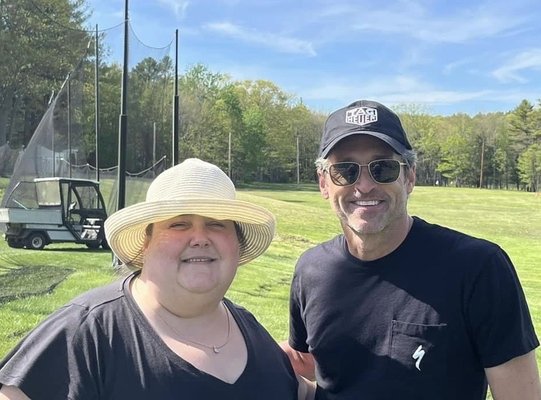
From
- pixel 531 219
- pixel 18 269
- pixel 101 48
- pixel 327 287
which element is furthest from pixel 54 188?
pixel 531 219

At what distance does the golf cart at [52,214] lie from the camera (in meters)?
12.2

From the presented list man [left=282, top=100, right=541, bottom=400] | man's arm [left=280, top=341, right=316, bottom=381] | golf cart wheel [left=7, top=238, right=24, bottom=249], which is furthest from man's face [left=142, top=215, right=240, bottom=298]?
golf cart wheel [left=7, top=238, right=24, bottom=249]

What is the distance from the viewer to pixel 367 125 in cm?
215

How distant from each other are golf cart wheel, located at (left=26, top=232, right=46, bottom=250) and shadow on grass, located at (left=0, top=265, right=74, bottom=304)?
3.11 metres

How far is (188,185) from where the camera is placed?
1974 mm

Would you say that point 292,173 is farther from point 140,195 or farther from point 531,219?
point 140,195

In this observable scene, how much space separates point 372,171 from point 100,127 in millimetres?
11141

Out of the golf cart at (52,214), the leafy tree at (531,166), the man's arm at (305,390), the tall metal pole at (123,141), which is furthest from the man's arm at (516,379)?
the leafy tree at (531,166)

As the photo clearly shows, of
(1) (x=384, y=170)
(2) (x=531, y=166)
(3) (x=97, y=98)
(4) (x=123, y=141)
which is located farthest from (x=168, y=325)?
(2) (x=531, y=166)

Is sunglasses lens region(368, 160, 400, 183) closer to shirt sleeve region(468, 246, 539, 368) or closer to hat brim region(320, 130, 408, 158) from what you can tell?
hat brim region(320, 130, 408, 158)

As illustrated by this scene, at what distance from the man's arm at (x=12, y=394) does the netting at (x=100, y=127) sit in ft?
29.3

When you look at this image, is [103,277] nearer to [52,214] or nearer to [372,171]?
[52,214]

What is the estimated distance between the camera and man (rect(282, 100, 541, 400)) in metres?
1.90

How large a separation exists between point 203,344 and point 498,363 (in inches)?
35.7
